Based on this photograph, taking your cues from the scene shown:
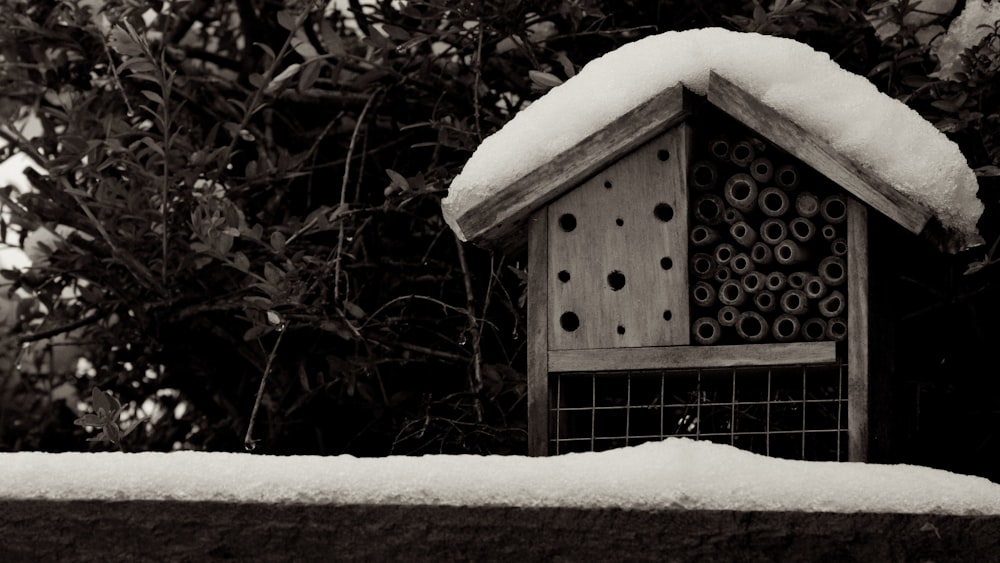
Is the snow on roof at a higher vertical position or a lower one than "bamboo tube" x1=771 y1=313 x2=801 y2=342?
higher

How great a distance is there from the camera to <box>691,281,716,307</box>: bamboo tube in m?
1.80

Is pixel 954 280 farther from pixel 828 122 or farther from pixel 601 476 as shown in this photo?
pixel 601 476

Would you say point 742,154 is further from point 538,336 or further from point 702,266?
point 538,336

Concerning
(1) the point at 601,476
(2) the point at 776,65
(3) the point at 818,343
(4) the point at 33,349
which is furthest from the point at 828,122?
(4) the point at 33,349

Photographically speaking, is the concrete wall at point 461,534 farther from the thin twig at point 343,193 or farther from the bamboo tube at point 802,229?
the thin twig at point 343,193

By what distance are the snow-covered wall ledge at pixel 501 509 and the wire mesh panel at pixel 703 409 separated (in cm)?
30

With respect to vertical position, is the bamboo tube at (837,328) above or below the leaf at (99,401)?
above

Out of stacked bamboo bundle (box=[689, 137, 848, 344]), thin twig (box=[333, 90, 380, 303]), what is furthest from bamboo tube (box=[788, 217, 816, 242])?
thin twig (box=[333, 90, 380, 303])

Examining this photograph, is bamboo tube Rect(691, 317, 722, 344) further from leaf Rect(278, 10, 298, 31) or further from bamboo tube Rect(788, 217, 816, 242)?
leaf Rect(278, 10, 298, 31)

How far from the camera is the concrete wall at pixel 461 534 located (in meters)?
1.47

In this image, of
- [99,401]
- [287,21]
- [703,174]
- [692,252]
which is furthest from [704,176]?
[99,401]

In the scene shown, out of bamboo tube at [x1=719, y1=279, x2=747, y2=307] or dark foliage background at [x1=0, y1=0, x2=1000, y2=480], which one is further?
dark foliage background at [x1=0, y1=0, x2=1000, y2=480]

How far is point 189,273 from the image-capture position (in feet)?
7.98

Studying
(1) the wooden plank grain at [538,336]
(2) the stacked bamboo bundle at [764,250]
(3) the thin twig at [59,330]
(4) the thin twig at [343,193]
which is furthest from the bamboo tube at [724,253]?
(3) the thin twig at [59,330]
